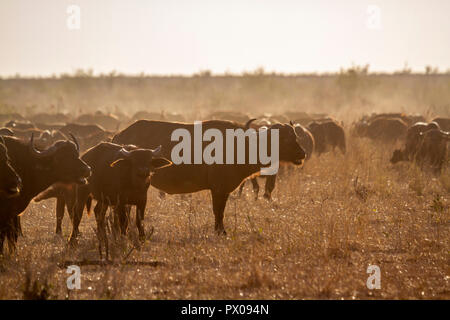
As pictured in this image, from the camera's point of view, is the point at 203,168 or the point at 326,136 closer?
the point at 203,168

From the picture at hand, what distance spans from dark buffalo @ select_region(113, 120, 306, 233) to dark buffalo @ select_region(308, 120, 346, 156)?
853 centimetres

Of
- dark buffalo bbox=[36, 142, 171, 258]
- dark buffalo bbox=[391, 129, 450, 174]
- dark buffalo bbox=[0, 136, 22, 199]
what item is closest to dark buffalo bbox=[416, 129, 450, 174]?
dark buffalo bbox=[391, 129, 450, 174]

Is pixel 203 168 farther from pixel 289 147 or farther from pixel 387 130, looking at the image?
pixel 387 130

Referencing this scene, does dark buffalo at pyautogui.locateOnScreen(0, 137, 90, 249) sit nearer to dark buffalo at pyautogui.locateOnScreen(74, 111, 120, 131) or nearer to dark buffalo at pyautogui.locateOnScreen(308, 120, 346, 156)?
dark buffalo at pyautogui.locateOnScreen(308, 120, 346, 156)

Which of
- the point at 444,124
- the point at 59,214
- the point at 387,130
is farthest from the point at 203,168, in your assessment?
the point at 444,124

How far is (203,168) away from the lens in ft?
32.6

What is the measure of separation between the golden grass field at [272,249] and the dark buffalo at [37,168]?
2.17 ft

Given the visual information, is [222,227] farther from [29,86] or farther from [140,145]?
[29,86]

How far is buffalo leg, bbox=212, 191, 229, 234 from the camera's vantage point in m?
9.48

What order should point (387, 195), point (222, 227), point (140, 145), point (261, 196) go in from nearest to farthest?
point (222, 227) < point (140, 145) < point (387, 195) < point (261, 196)

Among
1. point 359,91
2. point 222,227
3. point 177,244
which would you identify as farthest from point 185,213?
point 359,91

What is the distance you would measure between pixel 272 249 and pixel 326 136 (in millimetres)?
11145

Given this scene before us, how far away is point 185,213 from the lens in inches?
425

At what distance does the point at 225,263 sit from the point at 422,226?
4.08m
